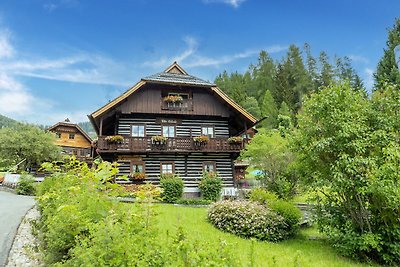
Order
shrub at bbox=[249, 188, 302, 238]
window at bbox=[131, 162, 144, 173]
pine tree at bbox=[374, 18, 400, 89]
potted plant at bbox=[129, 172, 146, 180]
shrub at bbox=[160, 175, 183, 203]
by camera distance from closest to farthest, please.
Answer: shrub at bbox=[249, 188, 302, 238], shrub at bbox=[160, 175, 183, 203], potted plant at bbox=[129, 172, 146, 180], window at bbox=[131, 162, 144, 173], pine tree at bbox=[374, 18, 400, 89]

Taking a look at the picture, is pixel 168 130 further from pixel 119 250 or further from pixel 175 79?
pixel 119 250

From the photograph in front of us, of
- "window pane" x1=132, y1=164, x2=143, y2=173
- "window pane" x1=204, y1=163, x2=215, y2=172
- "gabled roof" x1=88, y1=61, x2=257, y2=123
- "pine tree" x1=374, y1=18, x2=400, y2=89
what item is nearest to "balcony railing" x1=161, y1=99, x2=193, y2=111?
"gabled roof" x1=88, y1=61, x2=257, y2=123

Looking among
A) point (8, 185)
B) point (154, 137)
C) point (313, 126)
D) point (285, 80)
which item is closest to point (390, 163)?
point (313, 126)

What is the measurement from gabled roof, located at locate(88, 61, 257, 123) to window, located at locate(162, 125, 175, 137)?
338 centimetres

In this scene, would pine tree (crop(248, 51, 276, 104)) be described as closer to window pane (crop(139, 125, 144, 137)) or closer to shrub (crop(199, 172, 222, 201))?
window pane (crop(139, 125, 144, 137))

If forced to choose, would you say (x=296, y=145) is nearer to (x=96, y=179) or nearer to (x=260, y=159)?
(x=96, y=179)

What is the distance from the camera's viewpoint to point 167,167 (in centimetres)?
2306

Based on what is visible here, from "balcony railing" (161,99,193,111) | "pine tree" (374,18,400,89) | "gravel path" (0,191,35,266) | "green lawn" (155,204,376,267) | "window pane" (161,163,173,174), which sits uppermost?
"pine tree" (374,18,400,89)

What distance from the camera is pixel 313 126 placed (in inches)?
386

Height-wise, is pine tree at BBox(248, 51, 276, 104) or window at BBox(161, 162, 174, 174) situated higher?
pine tree at BBox(248, 51, 276, 104)

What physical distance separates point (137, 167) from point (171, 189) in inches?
163

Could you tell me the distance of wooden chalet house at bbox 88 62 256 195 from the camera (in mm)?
21703

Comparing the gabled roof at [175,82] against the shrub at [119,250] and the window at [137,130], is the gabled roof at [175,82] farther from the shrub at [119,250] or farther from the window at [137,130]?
the shrub at [119,250]

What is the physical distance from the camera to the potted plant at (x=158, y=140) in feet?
70.7
